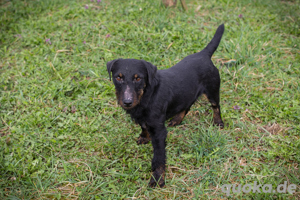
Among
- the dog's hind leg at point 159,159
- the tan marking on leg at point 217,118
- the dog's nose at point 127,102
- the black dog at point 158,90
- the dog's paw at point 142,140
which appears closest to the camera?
the dog's nose at point 127,102

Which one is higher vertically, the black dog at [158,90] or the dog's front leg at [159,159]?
the black dog at [158,90]

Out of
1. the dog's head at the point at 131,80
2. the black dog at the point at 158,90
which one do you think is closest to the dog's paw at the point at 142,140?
the black dog at the point at 158,90

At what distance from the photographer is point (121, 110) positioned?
14.2ft

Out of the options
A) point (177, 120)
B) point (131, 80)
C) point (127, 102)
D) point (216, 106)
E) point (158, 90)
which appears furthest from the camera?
point (177, 120)

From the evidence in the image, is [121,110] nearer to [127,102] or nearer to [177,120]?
[177,120]

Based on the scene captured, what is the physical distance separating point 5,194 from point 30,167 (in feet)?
1.51

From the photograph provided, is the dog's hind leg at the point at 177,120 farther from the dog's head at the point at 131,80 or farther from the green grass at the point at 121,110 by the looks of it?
the dog's head at the point at 131,80

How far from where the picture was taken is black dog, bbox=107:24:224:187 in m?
2.92

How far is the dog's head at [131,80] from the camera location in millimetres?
2845

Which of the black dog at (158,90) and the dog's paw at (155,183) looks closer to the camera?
the black dog at (158,90)

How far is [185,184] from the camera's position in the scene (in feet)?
10.6

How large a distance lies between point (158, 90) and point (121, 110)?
136cm

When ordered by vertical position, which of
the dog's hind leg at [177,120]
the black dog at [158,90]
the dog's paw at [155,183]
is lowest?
the dog's paw at [155,183]

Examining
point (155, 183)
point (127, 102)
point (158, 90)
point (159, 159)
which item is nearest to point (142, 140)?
point (159, 159)
